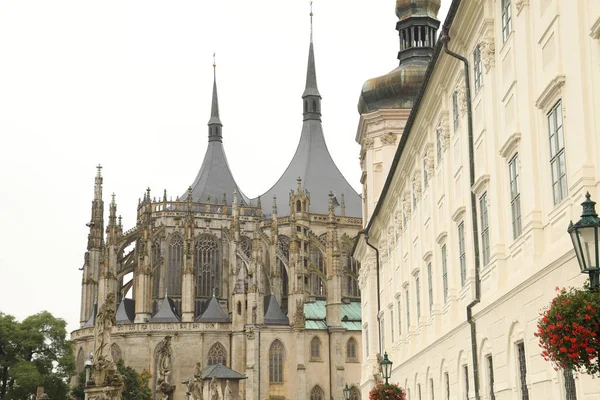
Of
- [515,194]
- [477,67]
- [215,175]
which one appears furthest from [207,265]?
[515,194]

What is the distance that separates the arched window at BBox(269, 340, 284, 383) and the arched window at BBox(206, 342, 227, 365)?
4.72m

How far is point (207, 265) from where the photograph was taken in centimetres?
9756

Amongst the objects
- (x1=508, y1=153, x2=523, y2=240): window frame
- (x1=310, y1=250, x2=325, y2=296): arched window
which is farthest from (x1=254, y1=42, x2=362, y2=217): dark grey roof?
(x1=508, y1=153, x2=523, y2=240): window frame

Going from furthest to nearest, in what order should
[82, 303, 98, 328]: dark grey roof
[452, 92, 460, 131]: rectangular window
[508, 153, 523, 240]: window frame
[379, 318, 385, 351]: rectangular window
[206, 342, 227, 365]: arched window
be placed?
[82, 303, 98, 328]: dark grey roof < [206, 342, 227, 365]: arched window < [379, 318, 385, 351]: rectangular window < [452, 92, 460, 131]: rectangular window < [508, 153, 523, 240]: window frame

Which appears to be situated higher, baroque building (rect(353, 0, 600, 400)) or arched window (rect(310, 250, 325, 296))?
arched window (rect(310, 250, 325, 296))

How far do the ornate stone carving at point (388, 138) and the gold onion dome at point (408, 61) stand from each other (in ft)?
4.68

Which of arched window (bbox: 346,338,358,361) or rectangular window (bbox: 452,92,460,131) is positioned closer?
rectangular window (bbox: 452,92,460,131)

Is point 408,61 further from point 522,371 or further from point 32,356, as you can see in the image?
point 32,356

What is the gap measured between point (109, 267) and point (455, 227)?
69492mm

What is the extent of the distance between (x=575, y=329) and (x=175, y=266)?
8961cm

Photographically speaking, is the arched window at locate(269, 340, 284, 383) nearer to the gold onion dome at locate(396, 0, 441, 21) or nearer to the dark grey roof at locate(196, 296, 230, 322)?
the dark grey roof at locate(196, 296, 230, 322)

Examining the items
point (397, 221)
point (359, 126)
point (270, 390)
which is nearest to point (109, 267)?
point (270, 390)

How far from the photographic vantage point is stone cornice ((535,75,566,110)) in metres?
13.9

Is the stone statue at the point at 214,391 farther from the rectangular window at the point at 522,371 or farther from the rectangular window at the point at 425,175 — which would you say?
the rectangular window at the point at 522,371
